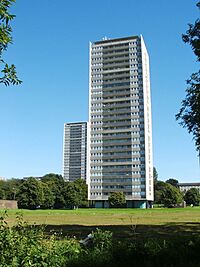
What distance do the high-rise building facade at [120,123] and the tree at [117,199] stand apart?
6.62 meters

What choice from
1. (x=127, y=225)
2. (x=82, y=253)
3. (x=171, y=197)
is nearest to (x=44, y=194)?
(x=171, y=197)

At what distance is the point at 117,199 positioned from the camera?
409 ft

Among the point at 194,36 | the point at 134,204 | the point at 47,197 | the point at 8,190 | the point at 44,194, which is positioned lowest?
the point at 134,204

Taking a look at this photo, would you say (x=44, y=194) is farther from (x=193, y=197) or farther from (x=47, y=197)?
(x=193, y=197)

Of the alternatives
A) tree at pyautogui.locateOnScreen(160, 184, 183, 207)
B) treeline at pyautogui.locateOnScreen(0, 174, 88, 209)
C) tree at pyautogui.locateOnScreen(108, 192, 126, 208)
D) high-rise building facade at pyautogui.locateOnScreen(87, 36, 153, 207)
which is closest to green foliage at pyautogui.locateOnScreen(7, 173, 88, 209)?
treeline at pyautogui.locateOnScreen(0, 174, 88, 209)

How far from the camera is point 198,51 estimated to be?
63.0 ft

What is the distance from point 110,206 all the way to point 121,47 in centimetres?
6867

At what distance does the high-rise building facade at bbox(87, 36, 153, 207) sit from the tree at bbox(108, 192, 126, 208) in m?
6.62

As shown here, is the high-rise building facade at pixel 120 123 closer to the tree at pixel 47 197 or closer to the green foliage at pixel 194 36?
the tree at pixel 47 197

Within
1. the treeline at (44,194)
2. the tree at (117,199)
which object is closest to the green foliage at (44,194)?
the treeline at (44,194)

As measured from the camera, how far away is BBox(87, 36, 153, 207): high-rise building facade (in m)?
134

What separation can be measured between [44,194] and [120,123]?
46235mm

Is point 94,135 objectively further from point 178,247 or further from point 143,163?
point 178,247

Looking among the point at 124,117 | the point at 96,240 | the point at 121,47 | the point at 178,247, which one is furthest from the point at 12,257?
the point at 121,47
